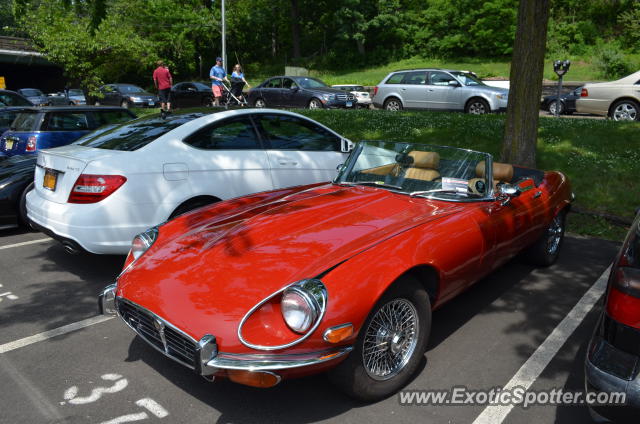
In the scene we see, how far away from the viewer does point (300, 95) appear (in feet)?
62.5

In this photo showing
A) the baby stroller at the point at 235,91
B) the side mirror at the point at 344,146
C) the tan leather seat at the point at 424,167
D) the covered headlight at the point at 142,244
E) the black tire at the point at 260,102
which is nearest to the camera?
the covered headlight at the point at 142,244

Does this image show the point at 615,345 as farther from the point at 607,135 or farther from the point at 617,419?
the point at 607,135

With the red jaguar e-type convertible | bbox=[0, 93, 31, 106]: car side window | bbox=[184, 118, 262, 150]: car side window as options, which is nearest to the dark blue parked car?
bbox=[184, 118, 262, 150]: car side window

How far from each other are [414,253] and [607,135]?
26.0ft

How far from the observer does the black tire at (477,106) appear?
14938 millimetres

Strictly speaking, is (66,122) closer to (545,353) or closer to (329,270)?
(329,270)

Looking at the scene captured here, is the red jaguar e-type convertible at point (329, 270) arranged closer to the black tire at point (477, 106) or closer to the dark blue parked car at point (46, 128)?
the dark blue parked car at point (46, 128)

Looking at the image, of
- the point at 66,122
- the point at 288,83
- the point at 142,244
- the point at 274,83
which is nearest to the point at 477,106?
the point at 288,83

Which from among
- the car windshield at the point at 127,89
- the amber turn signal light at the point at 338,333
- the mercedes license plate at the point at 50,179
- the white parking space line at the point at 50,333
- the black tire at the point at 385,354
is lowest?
the white parking space line at the point at 50,333

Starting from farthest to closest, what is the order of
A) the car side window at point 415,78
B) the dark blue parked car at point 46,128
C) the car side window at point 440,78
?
the car side window at point 415,78
the car side window at point 440,78
the dark blue parked car at point 46,128

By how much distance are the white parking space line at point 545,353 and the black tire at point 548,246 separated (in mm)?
547

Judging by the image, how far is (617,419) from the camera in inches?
97.0

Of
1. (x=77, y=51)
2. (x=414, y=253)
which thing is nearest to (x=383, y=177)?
(x=414, y=253)

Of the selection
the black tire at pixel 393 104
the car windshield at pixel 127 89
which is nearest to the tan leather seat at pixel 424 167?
the black tire at pixel 393 104
